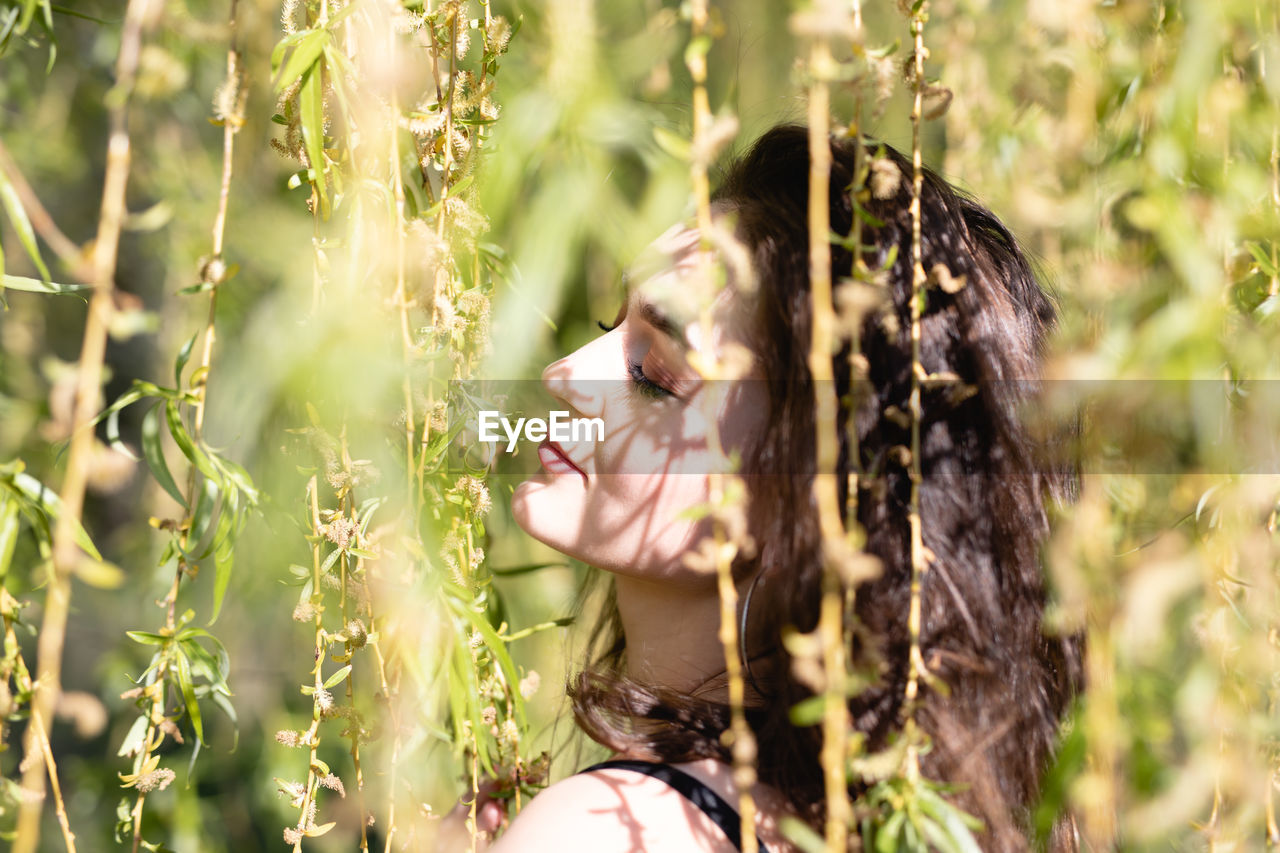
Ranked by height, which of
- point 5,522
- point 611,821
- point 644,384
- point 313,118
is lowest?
point 611,821

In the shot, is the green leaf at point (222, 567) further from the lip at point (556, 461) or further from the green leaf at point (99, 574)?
the lip at point (556, 461)

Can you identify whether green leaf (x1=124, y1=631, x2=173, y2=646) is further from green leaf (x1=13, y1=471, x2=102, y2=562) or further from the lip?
the lip

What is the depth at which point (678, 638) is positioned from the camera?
2.72 ft

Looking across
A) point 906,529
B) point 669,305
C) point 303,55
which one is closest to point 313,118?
point 303,55

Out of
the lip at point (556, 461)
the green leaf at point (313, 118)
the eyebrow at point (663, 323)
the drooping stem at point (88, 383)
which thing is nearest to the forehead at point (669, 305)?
the eyebrow at point (663, 323)

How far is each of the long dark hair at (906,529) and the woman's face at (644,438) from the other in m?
0.04

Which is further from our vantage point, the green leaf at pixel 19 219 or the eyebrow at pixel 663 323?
the eyebrow at pixel 663 323

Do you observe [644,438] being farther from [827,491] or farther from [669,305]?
[827,491]

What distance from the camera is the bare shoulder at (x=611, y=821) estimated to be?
0.63m

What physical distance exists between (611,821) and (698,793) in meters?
0.07

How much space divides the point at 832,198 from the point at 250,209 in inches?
28.8

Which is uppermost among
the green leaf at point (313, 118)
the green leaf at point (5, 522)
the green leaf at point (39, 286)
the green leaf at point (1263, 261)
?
the green leaf at point (313, 118)

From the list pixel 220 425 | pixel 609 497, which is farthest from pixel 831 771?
pixel 220 425

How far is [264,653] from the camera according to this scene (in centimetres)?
167
